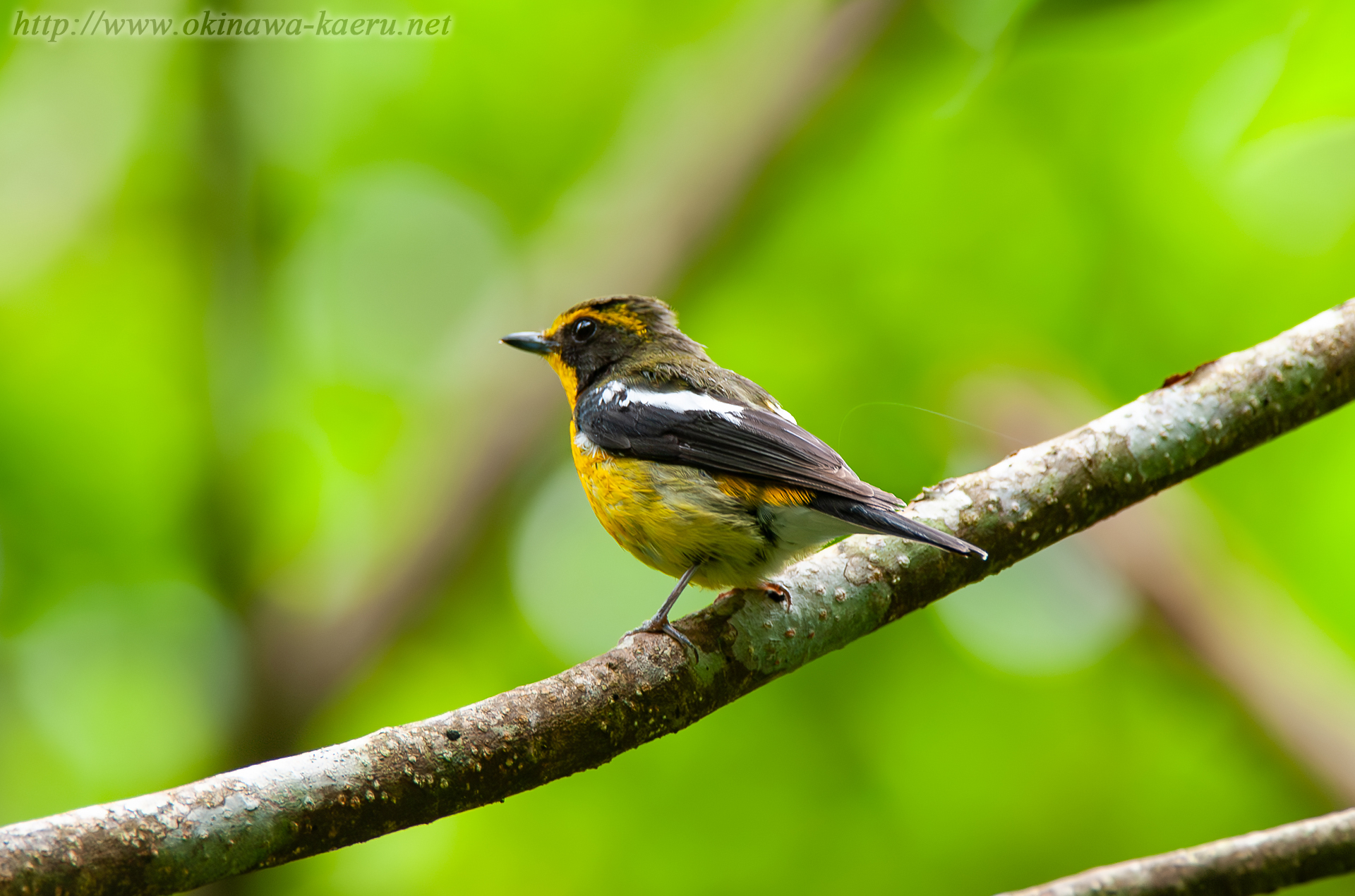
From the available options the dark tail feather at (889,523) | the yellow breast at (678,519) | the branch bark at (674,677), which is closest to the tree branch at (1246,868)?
the branch bark at (674,677)

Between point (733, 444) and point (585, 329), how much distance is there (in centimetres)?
114

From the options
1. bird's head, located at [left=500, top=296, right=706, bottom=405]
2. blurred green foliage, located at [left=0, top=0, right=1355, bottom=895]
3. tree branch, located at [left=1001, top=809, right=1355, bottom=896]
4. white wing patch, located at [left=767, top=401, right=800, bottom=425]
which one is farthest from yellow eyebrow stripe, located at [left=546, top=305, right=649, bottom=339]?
tree branch, located at [left=1001, top=809, right=1355, bottom=896]

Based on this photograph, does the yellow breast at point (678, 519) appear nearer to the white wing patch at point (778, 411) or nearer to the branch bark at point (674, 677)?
the branch bark at point (674, 677)

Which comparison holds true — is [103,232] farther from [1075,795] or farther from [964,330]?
[1075,795]

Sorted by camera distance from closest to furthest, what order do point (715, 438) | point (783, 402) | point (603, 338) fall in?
1. point (715, 438)
2. point (603, 338)
3. point (783, 402)

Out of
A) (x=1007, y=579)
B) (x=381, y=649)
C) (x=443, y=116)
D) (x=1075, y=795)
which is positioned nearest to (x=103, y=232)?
(x=443, y=116)

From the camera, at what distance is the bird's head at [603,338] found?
3.84 meters

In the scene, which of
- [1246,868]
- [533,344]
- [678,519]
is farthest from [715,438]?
[1246,868]

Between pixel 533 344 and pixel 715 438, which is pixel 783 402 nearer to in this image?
pixel 533 344

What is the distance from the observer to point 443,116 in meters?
6.06

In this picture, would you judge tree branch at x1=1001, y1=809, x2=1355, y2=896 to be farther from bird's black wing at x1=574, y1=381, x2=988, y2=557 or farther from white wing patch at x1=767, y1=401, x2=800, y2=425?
white wing patch at x1=767, y1=401, x2=800, y2=425

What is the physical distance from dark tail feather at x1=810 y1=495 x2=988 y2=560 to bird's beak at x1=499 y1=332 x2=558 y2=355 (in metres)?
1.54

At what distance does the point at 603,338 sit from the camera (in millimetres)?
3885

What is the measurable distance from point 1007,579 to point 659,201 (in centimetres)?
288
